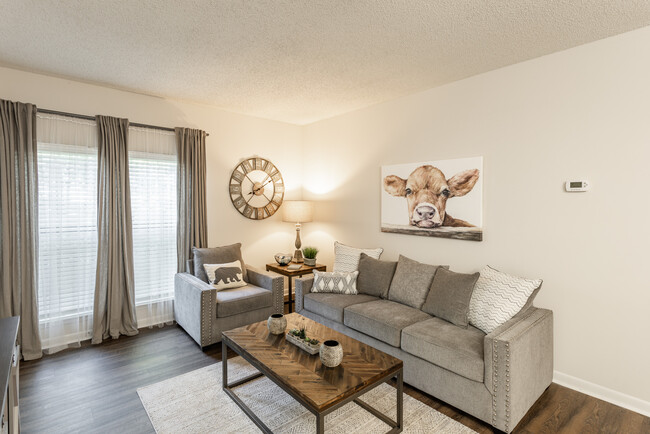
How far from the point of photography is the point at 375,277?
11.5 feet

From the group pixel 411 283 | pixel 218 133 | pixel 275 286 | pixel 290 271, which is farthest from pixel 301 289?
pixel 218 133

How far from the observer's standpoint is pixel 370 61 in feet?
9.29

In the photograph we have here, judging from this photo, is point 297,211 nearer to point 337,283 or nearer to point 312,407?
point 337,283

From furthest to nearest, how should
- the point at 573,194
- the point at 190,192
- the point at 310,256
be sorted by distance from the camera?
the point at 310,256, the point at 190,192, the point at 573,194

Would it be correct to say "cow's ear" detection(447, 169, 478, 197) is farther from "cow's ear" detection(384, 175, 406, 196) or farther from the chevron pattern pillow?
the chevron pattern pillow

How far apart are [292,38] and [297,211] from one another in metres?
2.49

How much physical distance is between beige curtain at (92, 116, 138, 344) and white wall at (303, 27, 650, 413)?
3.24 meters

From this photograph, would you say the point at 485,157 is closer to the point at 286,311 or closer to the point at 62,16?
the point at 286,311

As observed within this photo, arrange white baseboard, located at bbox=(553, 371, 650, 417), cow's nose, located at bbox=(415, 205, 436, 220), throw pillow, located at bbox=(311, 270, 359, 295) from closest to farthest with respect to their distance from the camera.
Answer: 1. white baseboard, located at bbox=(553, 371, 650, 417)
2. cow's nose, located at bbox=(415, 205, 436, 220)
3. throw pillow, located at bbox=(311, 270, 359, 295)

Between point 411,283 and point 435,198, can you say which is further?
point 435,198

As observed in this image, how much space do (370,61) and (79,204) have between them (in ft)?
10.4

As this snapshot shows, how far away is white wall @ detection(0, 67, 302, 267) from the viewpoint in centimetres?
322

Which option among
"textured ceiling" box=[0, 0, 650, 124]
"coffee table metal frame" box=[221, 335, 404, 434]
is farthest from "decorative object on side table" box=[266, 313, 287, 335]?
"textured ceiling" box=[0, 0, 650, 124]

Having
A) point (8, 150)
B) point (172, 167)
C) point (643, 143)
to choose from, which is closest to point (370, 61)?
point (643, 143)
